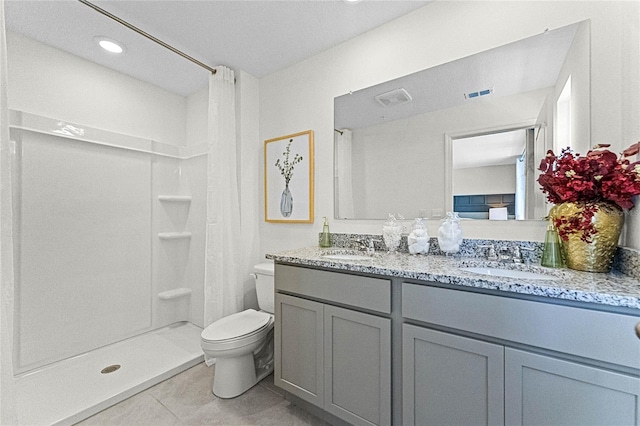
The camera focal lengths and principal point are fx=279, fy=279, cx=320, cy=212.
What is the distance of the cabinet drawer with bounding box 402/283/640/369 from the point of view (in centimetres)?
83

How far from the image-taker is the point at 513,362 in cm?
98

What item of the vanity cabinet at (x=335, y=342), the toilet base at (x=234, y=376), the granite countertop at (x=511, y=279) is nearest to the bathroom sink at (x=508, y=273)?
the granite countertop at (x=511, y=279)

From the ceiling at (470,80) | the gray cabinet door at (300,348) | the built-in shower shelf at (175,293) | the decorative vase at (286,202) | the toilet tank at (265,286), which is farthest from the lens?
the built-in shower shelf at (175,293)

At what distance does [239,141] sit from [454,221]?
5.92ft

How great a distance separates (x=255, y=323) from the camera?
6.34 ft

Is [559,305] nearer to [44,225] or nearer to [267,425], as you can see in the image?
[267,425]

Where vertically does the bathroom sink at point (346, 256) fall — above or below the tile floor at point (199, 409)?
above

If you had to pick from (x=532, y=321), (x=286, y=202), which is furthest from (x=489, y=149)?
(x=286, y=202)

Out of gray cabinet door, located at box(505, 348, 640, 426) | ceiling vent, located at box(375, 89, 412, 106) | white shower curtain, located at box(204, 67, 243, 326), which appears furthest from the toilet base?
ceiling vent, located at box(375, 89, 412, 106)

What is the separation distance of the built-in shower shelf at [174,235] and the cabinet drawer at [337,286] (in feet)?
5.43

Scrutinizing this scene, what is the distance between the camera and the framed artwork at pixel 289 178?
7.21 feet

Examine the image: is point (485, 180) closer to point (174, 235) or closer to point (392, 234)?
point (392, 234)

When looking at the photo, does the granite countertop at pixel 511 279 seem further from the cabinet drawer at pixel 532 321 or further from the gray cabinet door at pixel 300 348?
the gray cabinet door at pixel 300 348

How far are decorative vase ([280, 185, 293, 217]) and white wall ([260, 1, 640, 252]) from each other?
5.0 inches
